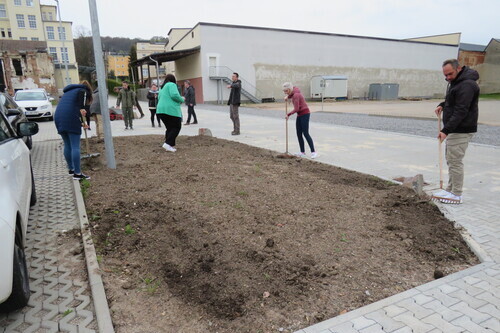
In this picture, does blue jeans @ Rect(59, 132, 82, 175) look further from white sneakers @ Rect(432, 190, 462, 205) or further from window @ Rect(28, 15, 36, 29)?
window @ Rect(28, 15, 36, 29)

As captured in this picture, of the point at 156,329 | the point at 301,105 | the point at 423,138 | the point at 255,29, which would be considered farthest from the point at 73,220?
the point at 255,29

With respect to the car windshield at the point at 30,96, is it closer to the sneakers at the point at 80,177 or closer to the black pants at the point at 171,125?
the black pants at the point at 171,125

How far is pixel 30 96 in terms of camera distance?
18.2 meters

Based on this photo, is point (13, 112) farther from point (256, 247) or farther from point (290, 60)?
point (290, 60)

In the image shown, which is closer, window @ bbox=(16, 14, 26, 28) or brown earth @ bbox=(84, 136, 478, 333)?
brown earth @ bbox=(84, 136, 478, 333)

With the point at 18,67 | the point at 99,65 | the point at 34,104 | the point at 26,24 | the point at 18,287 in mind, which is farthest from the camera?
the point at 26,24

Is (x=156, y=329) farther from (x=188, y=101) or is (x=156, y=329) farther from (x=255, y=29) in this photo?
(x=255, y=29)

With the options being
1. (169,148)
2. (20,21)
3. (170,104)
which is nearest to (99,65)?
(170,104)

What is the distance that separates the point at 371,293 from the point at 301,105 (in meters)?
5.69

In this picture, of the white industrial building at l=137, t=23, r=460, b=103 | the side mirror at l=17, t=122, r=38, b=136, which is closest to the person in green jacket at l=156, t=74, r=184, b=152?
the side mirror at l=17, t=122, r=38, b=136

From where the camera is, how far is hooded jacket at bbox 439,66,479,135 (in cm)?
468

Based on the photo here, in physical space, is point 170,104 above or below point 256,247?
above

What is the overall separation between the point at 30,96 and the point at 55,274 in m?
18.3

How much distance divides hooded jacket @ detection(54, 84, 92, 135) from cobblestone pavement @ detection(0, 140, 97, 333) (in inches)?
41.4
